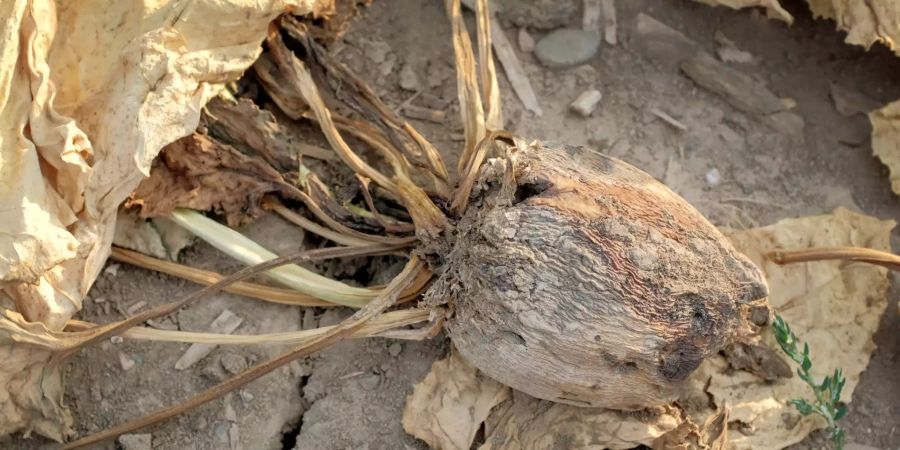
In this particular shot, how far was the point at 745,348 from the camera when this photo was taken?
208cm

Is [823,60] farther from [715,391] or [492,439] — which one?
[492,439]

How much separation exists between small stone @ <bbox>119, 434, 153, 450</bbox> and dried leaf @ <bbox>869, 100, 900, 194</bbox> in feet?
6.29

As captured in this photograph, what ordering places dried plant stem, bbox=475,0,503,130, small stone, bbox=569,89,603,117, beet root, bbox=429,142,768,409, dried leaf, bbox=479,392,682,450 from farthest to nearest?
small stone, bbox=569,89,603,117
dried plant stem, bbox=475,0,503,130
dried leaf, bbox=479,392,682,450
beet root, bbox=429,142,768,409

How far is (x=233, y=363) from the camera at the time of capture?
2.10 m

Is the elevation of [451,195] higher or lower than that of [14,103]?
lower

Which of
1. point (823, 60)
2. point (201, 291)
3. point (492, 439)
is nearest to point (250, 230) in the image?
point (201, 291)

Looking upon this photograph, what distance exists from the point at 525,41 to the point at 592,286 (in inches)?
39.1

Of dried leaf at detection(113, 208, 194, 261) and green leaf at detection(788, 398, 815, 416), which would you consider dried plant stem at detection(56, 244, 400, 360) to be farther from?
green leaf at detection(788, 398, 815, 416)

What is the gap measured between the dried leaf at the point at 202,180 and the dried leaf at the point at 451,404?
569mm

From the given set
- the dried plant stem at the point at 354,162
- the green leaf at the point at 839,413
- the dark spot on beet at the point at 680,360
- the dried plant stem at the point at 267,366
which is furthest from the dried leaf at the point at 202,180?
the green leaf at the point at 839,413

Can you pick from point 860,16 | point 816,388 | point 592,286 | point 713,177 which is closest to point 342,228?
point 592,286

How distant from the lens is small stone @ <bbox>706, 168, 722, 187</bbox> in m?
2.39

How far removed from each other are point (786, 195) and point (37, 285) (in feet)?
5.95

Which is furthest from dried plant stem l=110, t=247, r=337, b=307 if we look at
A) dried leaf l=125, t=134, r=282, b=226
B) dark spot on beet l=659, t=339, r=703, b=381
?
dark spot on beet l=659, t=339, r=703, b=381
